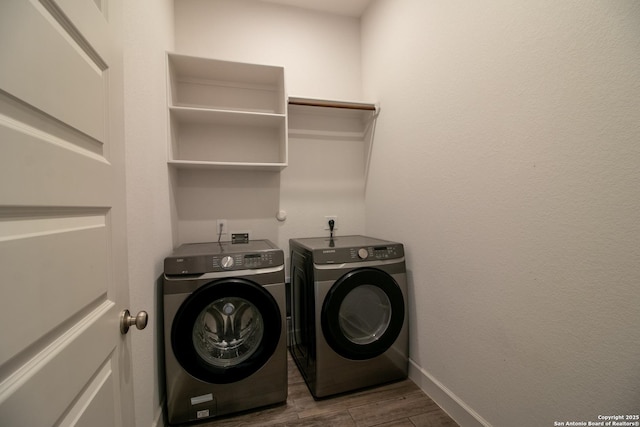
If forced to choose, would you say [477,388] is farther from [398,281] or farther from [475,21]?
[475,21]

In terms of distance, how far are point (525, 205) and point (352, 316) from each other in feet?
3.72

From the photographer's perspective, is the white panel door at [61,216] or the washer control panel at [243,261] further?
the washer control panel at [243,261]

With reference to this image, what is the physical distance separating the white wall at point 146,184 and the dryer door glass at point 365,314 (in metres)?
1.04

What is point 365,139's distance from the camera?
237 cm

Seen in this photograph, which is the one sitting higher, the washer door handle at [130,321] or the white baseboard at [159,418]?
the washer door handle at [130,321]

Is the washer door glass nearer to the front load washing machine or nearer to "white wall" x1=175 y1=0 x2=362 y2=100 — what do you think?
the front load washing machine

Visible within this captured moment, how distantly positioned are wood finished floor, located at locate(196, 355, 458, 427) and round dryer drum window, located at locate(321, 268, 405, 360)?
0.25 m

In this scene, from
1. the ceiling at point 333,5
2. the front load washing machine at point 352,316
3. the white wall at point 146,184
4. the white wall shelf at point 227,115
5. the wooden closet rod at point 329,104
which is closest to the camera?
the white wall at point 146,184

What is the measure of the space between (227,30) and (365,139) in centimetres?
144

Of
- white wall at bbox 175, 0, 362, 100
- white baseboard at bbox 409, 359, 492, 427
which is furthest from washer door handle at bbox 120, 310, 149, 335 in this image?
white wall at bbox 175, 0, 362, 100

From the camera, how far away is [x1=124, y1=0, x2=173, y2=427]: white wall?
104 centimetres

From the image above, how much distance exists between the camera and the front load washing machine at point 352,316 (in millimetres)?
1552

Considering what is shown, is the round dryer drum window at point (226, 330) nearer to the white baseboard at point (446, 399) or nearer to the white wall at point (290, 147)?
the white wall at point (290, 147)

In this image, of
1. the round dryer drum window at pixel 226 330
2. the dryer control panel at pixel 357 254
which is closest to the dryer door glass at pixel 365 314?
the dryer control panel at pixel 357 254
